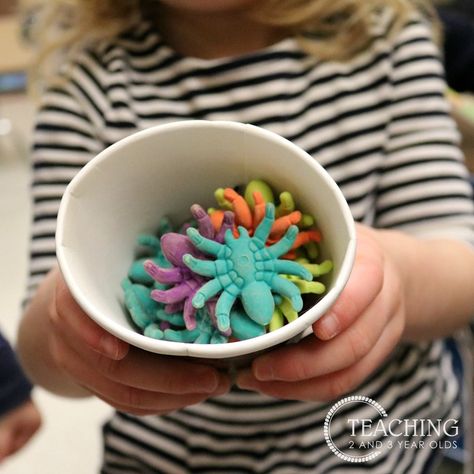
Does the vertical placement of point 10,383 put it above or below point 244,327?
below

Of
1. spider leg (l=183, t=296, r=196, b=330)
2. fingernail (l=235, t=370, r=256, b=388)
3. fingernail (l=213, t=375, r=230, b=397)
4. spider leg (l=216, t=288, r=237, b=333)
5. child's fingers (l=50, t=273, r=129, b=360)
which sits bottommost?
fingernail (l=235, t=370, r=256, b=388)

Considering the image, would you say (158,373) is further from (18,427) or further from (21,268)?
(21,268)

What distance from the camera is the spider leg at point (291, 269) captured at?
23cm

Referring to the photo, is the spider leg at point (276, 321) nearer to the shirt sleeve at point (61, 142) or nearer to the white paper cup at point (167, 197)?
the white paper cup at point (167, 197)

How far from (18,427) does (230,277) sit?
245mm

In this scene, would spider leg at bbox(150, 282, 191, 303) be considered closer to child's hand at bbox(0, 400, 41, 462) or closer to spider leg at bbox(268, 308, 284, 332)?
spider leg at bbox(268, 308, 284, 332)

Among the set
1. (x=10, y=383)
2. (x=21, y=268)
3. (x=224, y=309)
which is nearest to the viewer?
(x=224, y=309)

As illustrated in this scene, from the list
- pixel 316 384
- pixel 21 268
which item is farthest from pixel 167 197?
pixel 21 268

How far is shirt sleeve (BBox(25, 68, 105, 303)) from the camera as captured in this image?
0.44 meters

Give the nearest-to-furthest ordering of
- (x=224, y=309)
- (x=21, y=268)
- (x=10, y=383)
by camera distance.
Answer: (x=224, y=309) → (x=10, y=383) → (x=21, y=268)

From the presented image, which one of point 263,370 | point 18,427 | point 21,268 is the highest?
point 263,370

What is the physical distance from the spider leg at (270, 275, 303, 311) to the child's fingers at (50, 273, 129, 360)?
7cm

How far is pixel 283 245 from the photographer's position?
0.23 metres

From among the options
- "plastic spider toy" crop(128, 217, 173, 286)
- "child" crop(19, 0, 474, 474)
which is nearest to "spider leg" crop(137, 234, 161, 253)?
"plastic spider toy" crop(128, 217, 173, 286)
